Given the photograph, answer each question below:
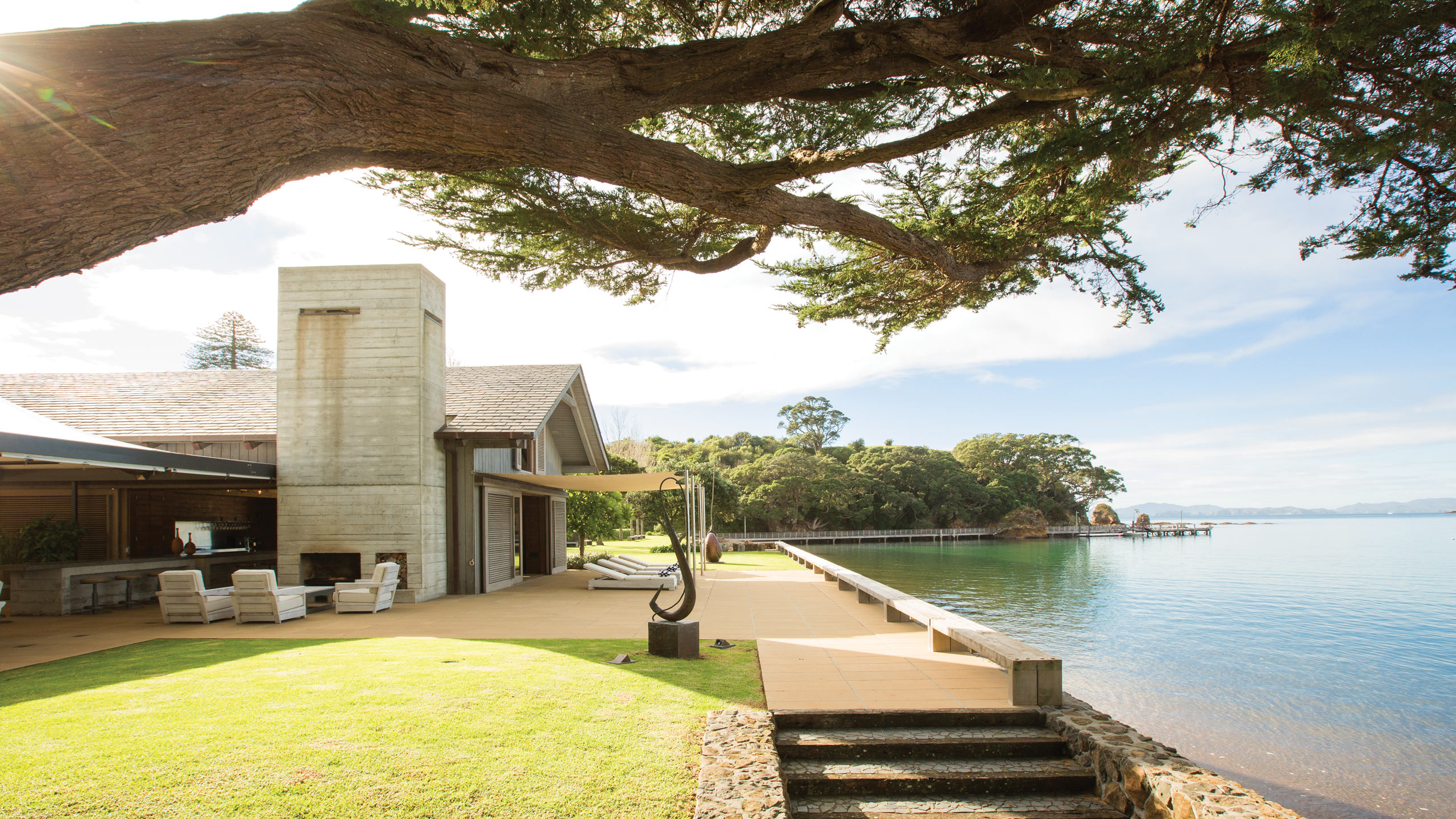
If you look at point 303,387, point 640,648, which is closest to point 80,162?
point 640,648

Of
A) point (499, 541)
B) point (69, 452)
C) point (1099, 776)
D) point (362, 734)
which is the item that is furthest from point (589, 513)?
point (1099, 776)

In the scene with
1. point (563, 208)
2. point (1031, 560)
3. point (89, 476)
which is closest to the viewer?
point (563, 208)

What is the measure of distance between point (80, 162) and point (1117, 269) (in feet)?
23.4

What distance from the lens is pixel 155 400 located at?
1432 centimetres

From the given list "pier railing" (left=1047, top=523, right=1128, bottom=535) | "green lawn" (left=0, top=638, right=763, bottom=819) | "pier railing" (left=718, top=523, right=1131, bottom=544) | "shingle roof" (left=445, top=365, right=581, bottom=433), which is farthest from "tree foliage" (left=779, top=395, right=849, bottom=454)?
"green lawn" (left=0, top=638, right=763, bottom=819)

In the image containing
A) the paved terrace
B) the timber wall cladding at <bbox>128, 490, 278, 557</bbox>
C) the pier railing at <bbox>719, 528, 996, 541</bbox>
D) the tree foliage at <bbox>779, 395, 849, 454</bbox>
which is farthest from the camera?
the tree foliage at <bbox>779, 395, 849, 454</bbox>

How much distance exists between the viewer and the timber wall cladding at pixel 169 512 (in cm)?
1372

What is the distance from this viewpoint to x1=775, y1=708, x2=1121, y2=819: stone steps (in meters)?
4.55

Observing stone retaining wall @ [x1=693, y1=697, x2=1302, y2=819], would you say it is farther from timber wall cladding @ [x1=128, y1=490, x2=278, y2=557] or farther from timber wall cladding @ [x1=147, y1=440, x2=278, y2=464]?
timber wall cladding @ [x1=128, y1=490, x2=278, y2=557]

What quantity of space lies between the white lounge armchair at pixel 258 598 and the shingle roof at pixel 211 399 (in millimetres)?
3425

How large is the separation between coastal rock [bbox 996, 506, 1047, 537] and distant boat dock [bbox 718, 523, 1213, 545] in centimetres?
50

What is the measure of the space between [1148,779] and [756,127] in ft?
16.9

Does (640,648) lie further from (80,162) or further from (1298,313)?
(1298,313)

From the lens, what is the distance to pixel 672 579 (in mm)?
13766
